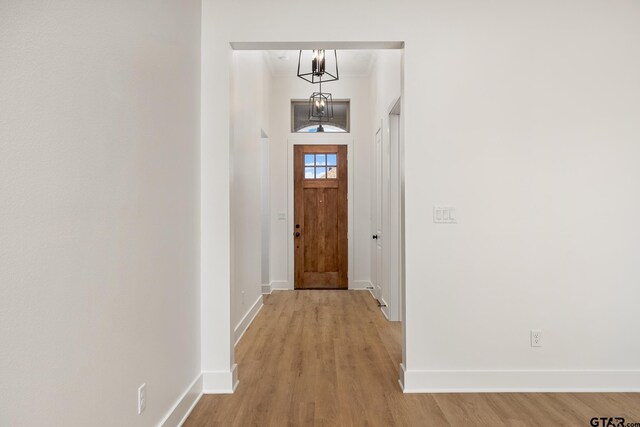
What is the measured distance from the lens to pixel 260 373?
3.16 metres

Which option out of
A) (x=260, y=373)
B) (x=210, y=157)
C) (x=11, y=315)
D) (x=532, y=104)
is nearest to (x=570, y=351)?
(x=532, y=104)

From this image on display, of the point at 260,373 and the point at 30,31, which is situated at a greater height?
the point at 30,31

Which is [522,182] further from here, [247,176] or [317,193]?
[317,193]

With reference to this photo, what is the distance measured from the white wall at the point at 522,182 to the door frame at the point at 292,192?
3739 millimetres

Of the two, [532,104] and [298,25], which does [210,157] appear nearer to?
[298,25]

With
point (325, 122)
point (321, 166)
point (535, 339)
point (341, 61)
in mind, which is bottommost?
point (535, 339)

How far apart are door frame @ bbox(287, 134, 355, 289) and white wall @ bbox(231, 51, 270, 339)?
1030mm

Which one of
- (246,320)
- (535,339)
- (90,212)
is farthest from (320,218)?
(90,212)

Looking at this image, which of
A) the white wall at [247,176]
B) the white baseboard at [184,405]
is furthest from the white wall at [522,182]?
the white wall at [247,176]

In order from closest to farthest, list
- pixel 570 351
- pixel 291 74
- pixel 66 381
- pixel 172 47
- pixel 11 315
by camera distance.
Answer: pixel 11 315
pixel 66 381
pixel 172 47
pixel 570 351
pixel 291 74

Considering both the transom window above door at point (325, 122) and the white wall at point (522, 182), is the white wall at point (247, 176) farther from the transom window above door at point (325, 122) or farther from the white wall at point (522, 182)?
the white wall at point (522, 182)

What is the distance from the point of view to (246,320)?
441 cm

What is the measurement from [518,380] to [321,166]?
4.46m

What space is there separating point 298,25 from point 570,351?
289 cm
